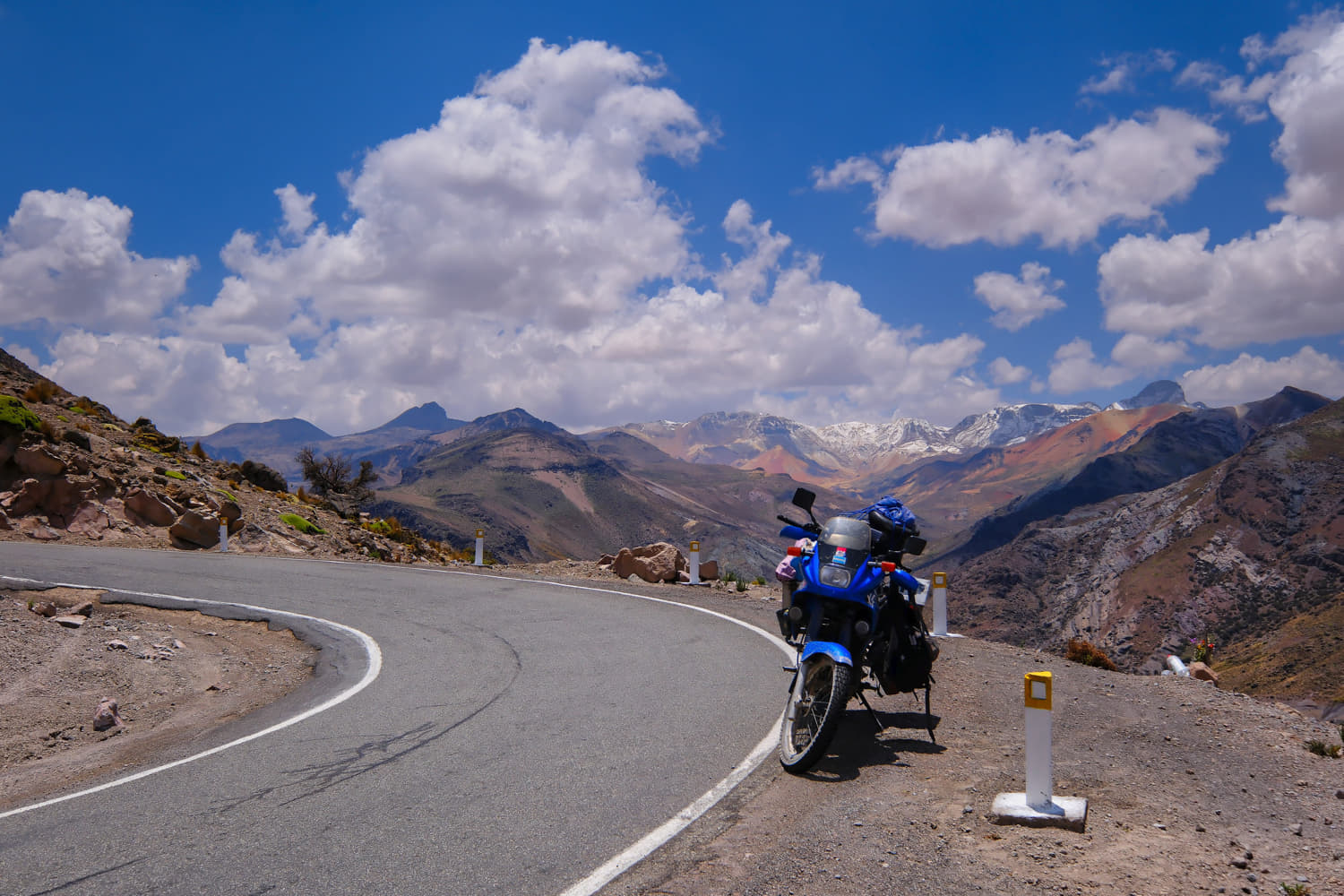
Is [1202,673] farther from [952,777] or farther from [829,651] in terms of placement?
[829,651]

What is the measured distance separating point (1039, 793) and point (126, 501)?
26.2m

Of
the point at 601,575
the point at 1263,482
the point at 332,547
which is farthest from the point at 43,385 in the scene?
the point at 1263,482

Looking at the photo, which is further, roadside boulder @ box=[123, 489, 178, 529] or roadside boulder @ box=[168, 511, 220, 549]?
roadside boulder @ box=[123, 489, 178, 529]

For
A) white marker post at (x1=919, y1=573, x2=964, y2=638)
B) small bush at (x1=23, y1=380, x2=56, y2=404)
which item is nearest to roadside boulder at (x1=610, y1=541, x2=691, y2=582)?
white marker post at (x1=919, y1=573, x2=964, y2=638)

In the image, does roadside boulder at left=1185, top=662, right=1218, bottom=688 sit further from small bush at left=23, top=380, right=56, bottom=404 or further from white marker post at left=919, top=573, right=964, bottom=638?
small bush at left=23, top=380, right=56, bottom=404

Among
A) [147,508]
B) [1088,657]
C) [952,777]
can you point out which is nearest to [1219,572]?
[1088,657]

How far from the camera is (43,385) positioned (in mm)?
32688

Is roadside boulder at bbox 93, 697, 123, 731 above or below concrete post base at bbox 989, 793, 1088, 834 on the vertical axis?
below

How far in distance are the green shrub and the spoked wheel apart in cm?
2546

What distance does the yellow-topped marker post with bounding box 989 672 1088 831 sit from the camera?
4.83 metres

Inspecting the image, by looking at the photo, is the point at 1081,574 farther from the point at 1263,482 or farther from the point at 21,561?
the point at 21,561

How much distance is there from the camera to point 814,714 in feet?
19.5

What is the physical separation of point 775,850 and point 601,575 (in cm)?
1596

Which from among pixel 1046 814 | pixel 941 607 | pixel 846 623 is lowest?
pixel 1046 814
